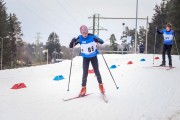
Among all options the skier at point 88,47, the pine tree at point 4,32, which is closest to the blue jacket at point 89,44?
the skier at point 88,47

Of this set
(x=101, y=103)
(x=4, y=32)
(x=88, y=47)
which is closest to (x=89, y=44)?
(x=88, y=47)

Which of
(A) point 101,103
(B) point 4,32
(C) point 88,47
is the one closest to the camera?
(A) point 101,103

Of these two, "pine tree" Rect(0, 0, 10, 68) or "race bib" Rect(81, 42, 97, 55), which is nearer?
"race bib" Rect(81, 42, 97, 55)

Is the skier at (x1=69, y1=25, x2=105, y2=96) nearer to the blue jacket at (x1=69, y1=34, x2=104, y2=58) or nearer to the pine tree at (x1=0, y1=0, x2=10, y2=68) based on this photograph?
the blue jacket at (x1=69, y1=34, x2=104, y2=58)

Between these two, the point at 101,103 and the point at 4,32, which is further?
the point at 4,32

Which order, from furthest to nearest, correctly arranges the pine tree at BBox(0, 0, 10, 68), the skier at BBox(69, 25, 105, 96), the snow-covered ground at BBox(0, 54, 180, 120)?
the pine tree at BBox(0, 0, 10, 68) → the skier at BBox(69, 25, 105, 96) → the snow-covered ground at BBox(0, 54, 180, 120)

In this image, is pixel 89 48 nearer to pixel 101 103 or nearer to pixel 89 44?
pixel 89 44

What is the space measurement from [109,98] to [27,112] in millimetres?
2439

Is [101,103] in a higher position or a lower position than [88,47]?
lower

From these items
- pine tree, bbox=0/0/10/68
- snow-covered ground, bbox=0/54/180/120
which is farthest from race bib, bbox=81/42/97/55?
pine tree, bbox=0/0/10/68

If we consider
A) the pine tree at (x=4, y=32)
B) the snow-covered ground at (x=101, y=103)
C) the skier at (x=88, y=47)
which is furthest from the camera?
the pine tree at (x=4, y=32)

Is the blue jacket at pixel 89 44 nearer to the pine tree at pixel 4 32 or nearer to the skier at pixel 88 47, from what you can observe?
the skier at pixel 88 47

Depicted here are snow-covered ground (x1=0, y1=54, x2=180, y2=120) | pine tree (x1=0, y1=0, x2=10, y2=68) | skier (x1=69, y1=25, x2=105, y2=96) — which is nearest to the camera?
snow-covered ground (x1=0, y1=54, x2=180, y2=120)

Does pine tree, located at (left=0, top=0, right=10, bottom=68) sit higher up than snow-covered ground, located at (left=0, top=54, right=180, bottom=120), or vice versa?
pine tree, located at (left=0, top=0, right=10, bottom=68)
